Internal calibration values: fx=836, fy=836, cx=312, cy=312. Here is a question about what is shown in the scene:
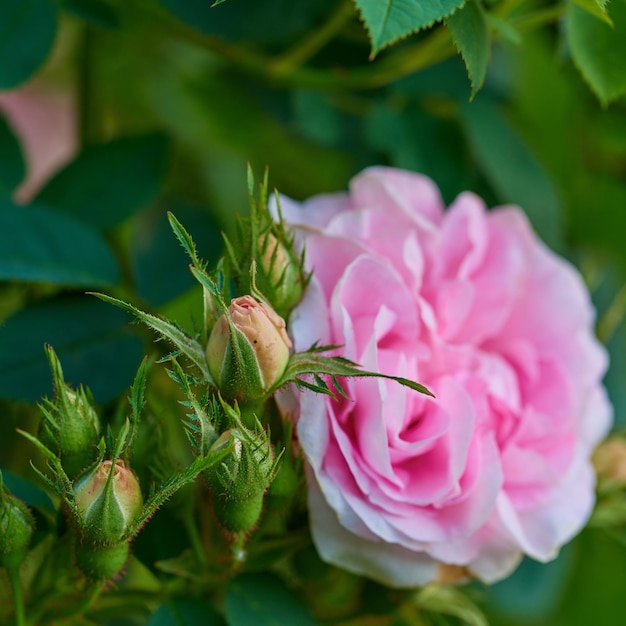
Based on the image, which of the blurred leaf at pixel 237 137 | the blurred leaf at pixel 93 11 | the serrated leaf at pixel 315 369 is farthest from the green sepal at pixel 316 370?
the blurred leaf at pixel 237 137

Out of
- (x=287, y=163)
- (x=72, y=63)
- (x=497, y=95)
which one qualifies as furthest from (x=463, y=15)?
(x=72, y=63)

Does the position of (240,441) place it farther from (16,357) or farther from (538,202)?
(538,202)

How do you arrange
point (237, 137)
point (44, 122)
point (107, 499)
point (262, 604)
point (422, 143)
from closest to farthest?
point (107, 499), point (262, 604), point (422, 143), point (237, 137), point (44, 122)

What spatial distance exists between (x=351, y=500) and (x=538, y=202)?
1.25ft

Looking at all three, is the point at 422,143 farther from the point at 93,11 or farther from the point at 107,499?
the point at 107,499

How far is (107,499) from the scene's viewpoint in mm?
354

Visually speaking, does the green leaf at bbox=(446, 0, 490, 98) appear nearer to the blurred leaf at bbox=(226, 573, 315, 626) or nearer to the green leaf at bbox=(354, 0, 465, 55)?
the green leaf at bbox=(354, 0, 465, 55)

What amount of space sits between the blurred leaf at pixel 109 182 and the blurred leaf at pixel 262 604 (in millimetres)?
292

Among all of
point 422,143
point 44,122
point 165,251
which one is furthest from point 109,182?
point 44,122

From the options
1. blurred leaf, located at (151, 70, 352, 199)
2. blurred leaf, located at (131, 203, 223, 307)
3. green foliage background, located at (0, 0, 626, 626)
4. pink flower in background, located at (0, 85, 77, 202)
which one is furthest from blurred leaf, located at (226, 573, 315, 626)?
pink flower in background, located at (0, 85, 77, 202)

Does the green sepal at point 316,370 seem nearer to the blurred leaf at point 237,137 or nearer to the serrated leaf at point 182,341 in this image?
the serrated leaf at point 182,341

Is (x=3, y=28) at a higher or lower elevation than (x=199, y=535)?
higher

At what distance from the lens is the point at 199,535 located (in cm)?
50

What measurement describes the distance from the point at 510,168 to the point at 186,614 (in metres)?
0.45
